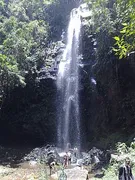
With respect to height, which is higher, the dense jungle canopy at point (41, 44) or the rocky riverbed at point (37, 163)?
the dense jungle canopy at point (41, 44)

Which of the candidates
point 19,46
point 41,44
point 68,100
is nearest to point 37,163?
point 68,100

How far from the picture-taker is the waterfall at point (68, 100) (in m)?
22.3

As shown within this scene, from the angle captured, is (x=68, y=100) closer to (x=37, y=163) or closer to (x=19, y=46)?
(x=19, y=46)

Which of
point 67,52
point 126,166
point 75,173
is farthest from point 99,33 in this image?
point 126,166

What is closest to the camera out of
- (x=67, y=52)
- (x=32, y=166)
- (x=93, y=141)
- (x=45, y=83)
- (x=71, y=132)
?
(x=32, y=166)

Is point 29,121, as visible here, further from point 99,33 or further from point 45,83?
point 99,33

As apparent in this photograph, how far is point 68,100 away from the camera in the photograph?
23.3m

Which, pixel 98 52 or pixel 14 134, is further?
pixel 14 134

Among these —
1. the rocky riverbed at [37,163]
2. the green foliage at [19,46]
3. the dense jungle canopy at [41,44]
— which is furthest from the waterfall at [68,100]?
the green foliage at [19,46]

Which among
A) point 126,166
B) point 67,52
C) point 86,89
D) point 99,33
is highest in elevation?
point 67,52

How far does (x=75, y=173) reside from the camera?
11594 millimetres

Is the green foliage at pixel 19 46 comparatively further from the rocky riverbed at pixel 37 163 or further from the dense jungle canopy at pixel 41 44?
the rocky riverbed at pixel 37 163

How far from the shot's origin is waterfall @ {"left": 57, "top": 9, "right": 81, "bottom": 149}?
22.3m

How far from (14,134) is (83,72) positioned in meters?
8.30
